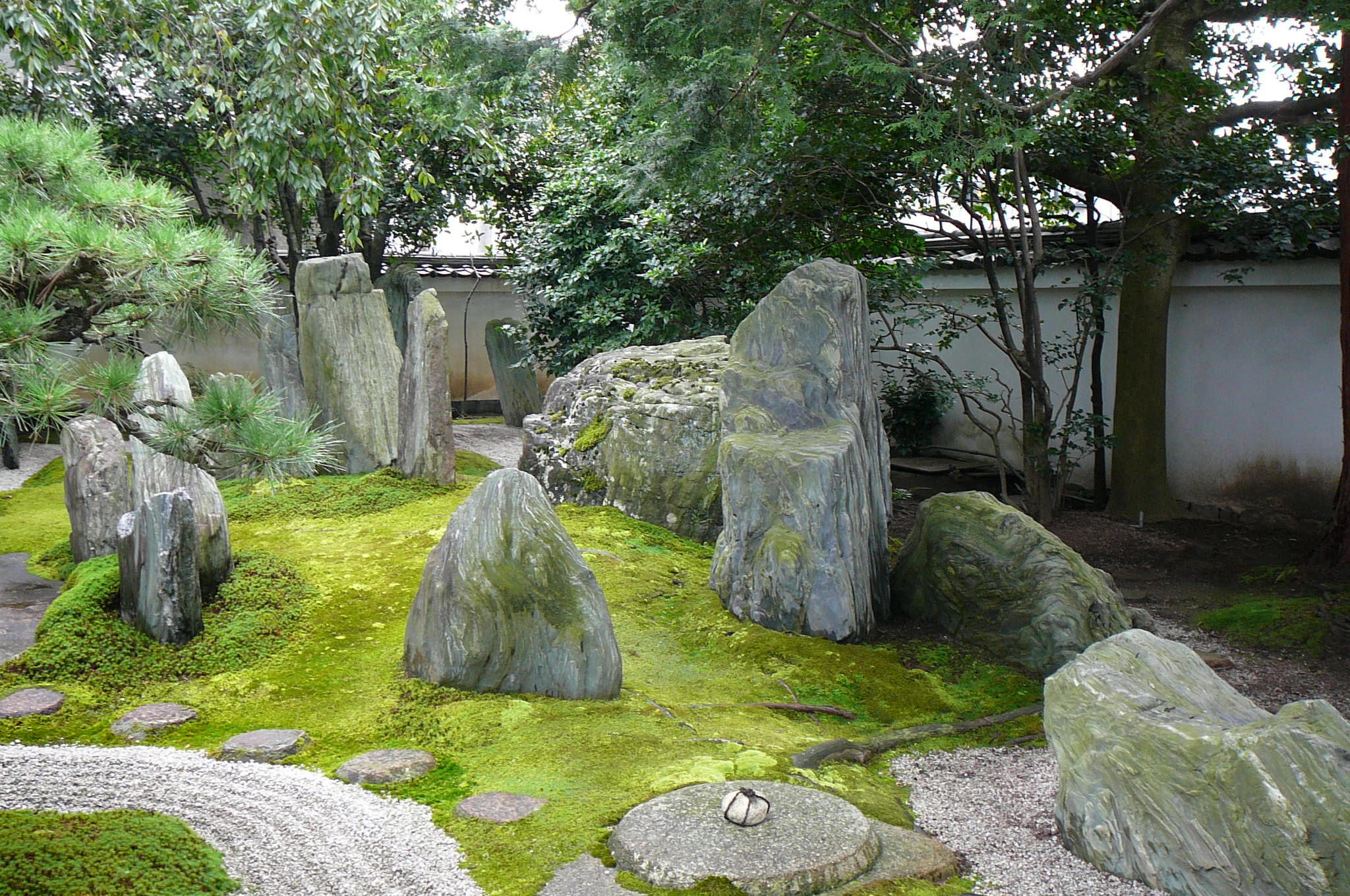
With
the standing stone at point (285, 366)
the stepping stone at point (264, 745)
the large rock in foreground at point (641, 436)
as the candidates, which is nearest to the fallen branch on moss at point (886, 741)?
the stepping stone at point (264, 745)

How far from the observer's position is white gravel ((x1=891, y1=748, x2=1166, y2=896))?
3172mm

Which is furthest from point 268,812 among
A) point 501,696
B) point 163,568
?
point 163,568

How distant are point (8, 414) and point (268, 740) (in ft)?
6.41

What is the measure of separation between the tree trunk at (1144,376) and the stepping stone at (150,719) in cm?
798

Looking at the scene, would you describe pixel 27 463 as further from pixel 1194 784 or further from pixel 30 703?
pixel 1194 784

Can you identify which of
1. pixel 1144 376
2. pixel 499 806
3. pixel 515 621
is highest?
pixel 1144 376

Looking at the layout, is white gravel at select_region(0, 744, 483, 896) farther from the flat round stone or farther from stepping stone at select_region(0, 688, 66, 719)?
the flat round stone

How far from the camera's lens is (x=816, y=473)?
541 centimetres

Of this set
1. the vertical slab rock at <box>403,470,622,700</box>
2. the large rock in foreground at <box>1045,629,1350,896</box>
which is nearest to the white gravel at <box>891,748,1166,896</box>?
the large rock in foreground at <box>1045,629,1350,896</box>

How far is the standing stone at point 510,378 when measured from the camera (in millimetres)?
13891

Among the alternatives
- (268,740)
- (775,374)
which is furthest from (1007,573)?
(268,740)

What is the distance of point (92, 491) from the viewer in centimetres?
610

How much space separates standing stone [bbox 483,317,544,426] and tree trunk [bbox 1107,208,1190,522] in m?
7.36

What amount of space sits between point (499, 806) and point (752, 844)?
88 cm
